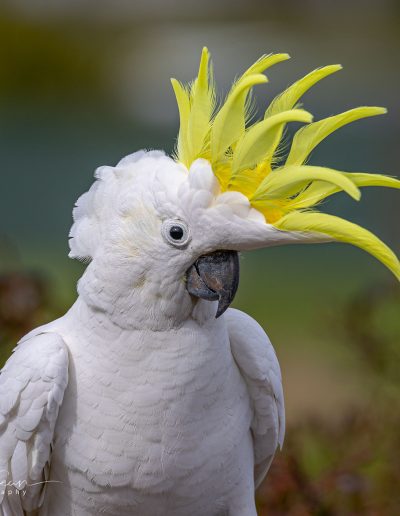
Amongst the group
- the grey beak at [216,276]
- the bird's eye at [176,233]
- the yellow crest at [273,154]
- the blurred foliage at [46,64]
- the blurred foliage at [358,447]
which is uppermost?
the blurred foliage at [46,64]

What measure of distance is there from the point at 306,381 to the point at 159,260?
4558mm

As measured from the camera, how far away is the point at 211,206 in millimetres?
1795

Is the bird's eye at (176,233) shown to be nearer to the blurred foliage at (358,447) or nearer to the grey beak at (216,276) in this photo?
the grey beak at (216,276)

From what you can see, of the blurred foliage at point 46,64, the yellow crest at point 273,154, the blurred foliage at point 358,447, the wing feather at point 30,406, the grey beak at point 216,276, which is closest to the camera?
the yellow crest at point 273,154

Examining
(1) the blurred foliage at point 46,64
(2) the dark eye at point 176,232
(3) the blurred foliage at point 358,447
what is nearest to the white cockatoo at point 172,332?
(2) the dark eye at point 176,232

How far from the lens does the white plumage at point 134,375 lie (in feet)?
6.16

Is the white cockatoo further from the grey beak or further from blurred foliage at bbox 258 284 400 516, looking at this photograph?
blurred foliage at bbox 258 284 400 516

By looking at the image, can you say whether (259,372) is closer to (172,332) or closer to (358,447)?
(172,332)

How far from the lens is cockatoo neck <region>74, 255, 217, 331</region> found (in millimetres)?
1895

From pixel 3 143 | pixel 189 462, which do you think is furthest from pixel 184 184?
pixel 3 143

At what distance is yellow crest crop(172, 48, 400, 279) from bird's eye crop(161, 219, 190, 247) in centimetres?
12

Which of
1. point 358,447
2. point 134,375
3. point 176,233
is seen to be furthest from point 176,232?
point 358,447

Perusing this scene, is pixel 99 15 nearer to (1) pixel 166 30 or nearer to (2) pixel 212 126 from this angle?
(1) pixel 166 30

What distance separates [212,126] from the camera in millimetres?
1802
